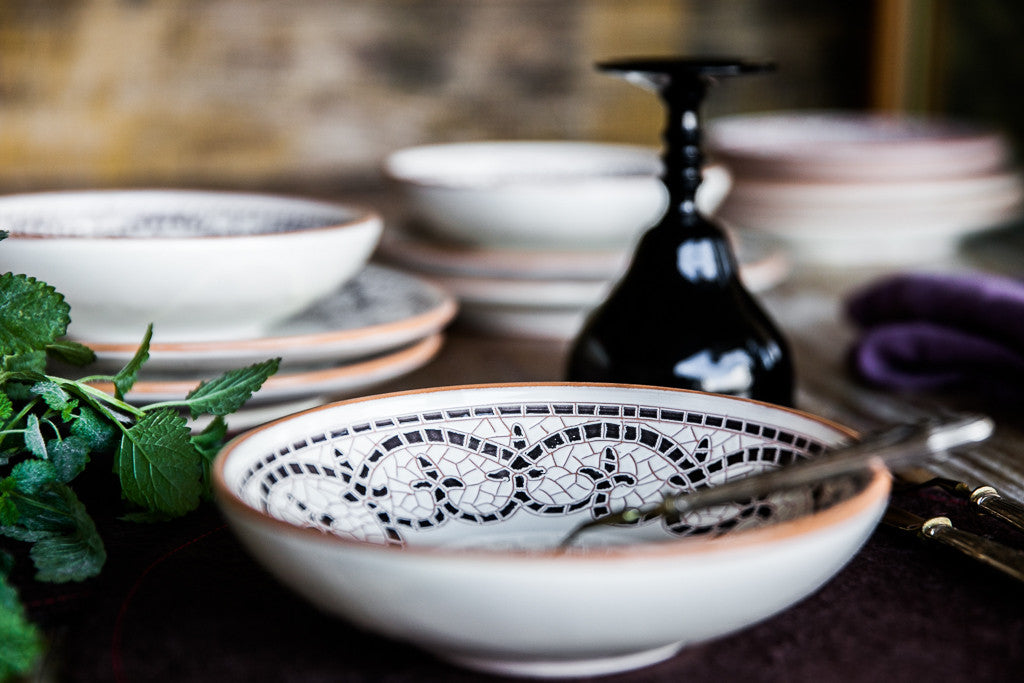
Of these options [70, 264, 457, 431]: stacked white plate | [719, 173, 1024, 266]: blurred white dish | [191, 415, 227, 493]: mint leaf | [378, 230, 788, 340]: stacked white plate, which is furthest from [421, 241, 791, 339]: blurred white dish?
[191, 415, 227, 493]: mint leaf

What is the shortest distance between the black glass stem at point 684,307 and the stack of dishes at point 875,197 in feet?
1.83

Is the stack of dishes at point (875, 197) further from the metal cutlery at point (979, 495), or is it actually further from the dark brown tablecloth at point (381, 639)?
the dark brown tablecloth at point (381, 639)

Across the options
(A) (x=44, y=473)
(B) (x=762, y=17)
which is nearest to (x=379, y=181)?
(B) (x=762, y=17)

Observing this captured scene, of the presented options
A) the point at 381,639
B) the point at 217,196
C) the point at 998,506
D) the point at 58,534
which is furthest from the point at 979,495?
the point at 217,196

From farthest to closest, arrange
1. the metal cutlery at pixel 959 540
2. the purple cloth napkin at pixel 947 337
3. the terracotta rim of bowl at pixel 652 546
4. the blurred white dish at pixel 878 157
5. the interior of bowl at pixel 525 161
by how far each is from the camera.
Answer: the blurred white dish at pixel 878 157, the interior of bowl at pixel 525 161, the purple cloth napkin at pixel 947 337, the metal cutlery at pixel 959 540, the terracotta rim of bowl at pixel 652 546

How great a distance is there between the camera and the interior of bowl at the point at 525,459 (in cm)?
38

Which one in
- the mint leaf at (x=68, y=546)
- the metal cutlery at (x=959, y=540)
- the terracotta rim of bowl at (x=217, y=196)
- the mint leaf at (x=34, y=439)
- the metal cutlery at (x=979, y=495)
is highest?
the terracotta rim of bowl at (x=217, y=196)

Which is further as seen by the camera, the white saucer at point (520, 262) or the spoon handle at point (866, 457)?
the white saucer at point (520, 262)

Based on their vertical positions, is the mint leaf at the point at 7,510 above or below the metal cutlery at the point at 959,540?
above

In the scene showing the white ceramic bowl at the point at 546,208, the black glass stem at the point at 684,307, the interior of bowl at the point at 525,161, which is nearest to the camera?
the black glass stem at the point at 684,307

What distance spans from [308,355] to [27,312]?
18cm

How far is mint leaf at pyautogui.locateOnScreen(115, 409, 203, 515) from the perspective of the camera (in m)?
0.41

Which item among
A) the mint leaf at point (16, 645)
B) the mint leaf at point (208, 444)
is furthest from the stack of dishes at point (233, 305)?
the mint leaf at point (16, 645)

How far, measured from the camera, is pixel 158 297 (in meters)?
0.55
